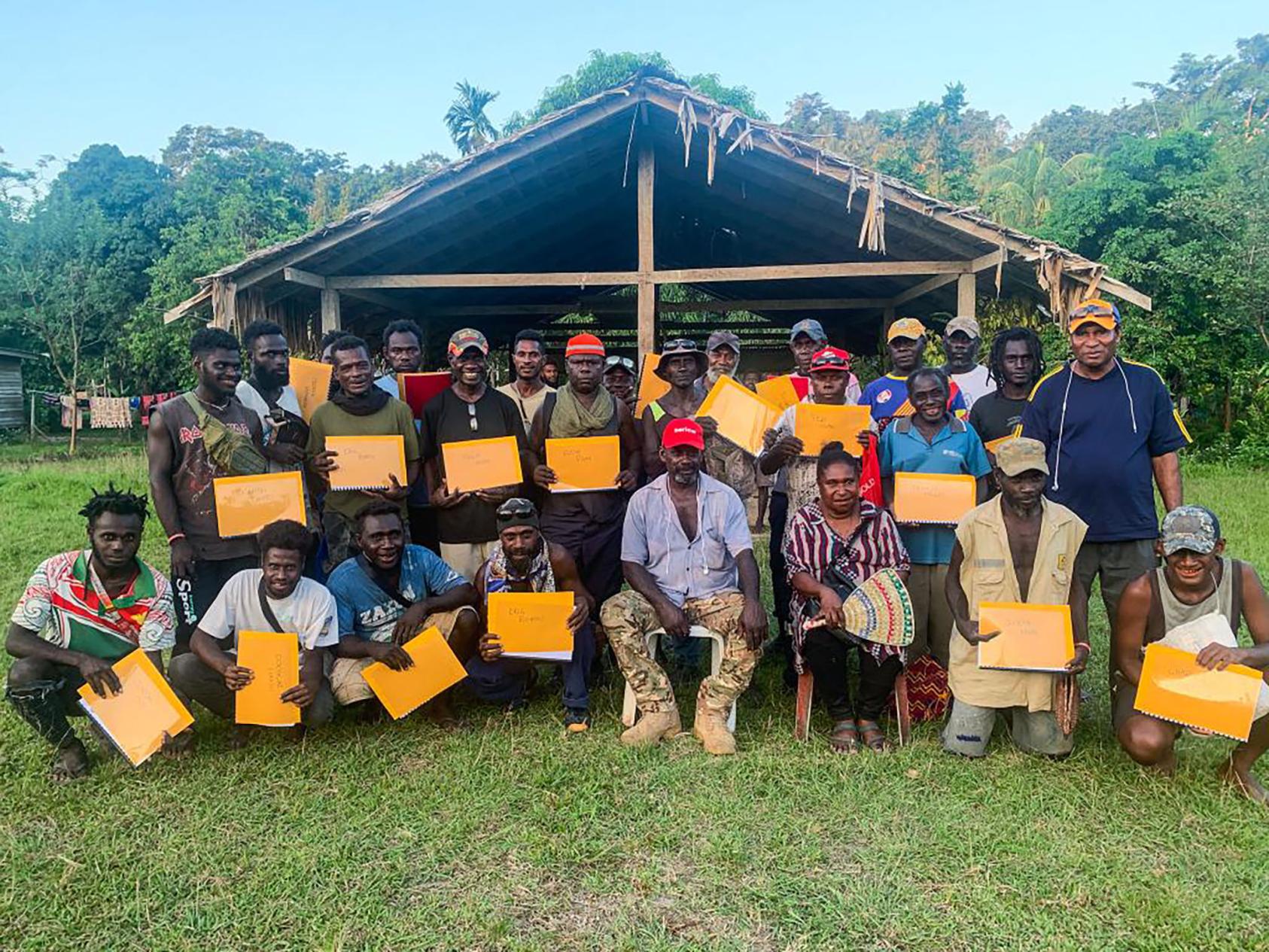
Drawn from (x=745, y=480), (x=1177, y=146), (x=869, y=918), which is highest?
(x=1177, y=146)

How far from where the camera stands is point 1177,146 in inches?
585

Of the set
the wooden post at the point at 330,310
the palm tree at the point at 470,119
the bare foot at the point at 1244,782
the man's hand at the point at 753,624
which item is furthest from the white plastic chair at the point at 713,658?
the palm tree at the point at 470,119

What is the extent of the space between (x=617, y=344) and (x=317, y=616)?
11786 millimetres

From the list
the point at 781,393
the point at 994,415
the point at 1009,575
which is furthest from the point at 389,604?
the point at 994,415

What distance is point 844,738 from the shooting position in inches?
158

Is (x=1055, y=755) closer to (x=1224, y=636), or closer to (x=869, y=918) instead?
(x=1224, y=636)

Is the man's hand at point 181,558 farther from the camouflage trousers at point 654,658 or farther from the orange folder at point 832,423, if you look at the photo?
the orange folder at point 832,423

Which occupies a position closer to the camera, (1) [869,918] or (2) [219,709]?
(1) [869,918]

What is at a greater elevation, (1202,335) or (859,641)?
(1202,335)

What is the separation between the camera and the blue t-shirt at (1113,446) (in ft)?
13.1

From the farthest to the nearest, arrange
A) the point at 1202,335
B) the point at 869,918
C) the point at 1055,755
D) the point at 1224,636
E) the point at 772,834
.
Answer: the point at 1202,335, the point at 1055,755, the point at 1224,636, the point at 772,834, the point at 869,918

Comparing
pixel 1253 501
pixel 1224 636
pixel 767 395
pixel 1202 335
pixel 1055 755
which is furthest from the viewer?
pixel 1202 335

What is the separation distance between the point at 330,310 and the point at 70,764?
5.06 meters

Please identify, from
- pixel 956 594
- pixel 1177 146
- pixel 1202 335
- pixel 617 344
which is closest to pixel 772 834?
pixel 956 594
